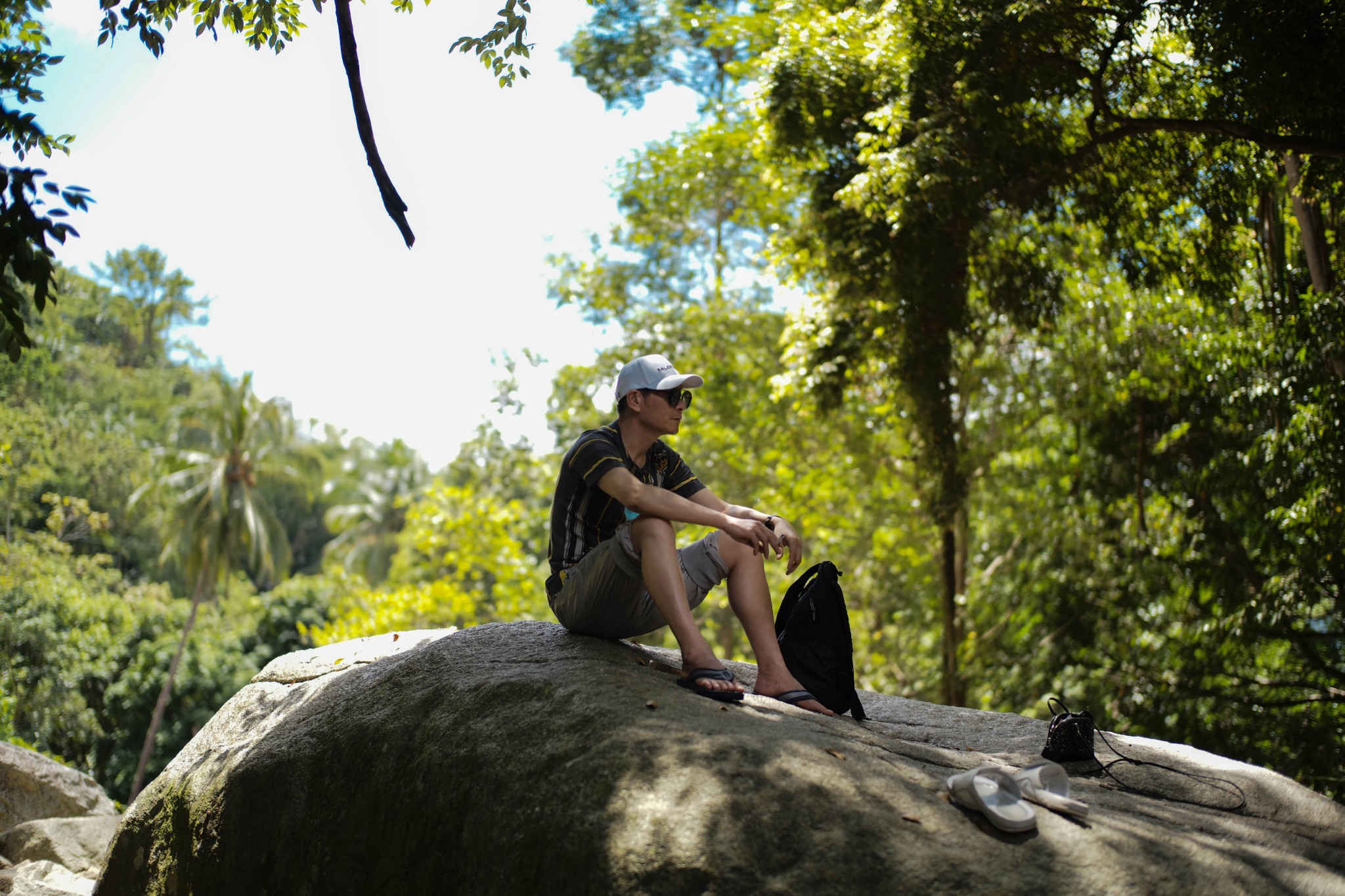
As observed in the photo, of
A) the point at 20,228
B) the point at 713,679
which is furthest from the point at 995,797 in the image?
the point at 20,228

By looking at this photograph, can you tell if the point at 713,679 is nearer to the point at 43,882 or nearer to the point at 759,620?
the point at 759,620

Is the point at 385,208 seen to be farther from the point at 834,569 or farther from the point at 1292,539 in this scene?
the point at 1292,539

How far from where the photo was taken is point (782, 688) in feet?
13.6

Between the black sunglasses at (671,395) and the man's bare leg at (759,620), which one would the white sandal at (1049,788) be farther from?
the black sunglasses at (671,395)

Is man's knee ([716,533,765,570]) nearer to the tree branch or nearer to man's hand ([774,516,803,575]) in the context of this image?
man's hand ([774,516,803,575])

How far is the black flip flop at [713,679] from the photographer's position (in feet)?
12.2

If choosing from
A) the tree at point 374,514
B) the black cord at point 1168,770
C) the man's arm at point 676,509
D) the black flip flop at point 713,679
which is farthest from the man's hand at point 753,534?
the tree at point 374,514

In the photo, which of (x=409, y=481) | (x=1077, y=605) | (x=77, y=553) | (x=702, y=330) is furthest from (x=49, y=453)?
(x=1077, y=605)

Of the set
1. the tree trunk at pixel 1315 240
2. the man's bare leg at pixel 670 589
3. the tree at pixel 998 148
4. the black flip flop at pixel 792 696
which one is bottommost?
the black flip flop at pixel 792 696

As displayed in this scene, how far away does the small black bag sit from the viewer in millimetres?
3943

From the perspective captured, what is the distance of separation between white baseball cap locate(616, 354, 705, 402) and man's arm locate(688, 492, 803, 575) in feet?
1.53

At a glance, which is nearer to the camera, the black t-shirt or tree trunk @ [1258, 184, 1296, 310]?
the black t-shirt

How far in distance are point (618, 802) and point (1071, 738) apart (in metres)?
2.06

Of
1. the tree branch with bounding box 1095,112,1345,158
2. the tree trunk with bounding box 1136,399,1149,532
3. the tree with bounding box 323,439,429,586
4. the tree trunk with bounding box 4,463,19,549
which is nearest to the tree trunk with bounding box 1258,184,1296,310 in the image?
the tree branch with bounding box 1095,112,1345,158
